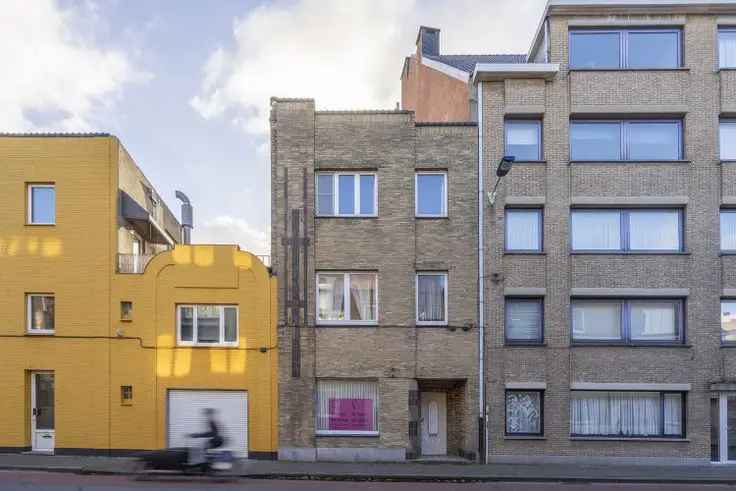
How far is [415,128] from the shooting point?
1616 cm

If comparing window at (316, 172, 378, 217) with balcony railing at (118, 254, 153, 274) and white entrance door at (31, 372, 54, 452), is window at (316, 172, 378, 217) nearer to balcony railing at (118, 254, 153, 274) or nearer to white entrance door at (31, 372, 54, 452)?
balcony railing at (118, 254, 153, 274)

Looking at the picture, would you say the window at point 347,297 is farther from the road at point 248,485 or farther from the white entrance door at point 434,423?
the road at point 248,485

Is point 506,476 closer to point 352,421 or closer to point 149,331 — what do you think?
point 352,421

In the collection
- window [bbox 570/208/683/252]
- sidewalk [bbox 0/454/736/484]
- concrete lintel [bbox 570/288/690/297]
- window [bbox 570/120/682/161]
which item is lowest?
sidewalk [bbox 0/454/736/484]

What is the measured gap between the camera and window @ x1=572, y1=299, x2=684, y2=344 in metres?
15.8

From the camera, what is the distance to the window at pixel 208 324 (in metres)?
16.1

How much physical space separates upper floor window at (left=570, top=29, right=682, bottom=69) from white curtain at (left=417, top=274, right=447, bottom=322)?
7741mm

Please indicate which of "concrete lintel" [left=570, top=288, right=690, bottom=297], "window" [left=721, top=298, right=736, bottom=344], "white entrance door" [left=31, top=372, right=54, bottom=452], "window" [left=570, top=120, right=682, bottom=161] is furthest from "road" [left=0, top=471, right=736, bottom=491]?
"window" [left=570, top=120, right=682, bottom=161]

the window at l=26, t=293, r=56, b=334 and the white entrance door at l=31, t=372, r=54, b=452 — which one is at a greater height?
the window at l=26, t=293, r=56, b=334

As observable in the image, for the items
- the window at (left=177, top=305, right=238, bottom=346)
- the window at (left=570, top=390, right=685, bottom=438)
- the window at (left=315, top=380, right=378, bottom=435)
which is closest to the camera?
the window at (left=570, top=390, right=685, bottom=438)

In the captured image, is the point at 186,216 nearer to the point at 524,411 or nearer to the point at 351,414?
the point at 351,414

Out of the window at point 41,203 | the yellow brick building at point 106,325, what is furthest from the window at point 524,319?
the window at point 41,203

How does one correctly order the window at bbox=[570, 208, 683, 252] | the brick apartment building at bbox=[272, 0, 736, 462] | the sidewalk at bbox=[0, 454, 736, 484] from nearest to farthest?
the sidewalk at bbox=[0, 454, 736, 484] < the brick apartment building at bbox=[272, 0, 736, 462] < the window at bbox=[570, 208, 683, 252]

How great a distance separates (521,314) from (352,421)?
594 cm
